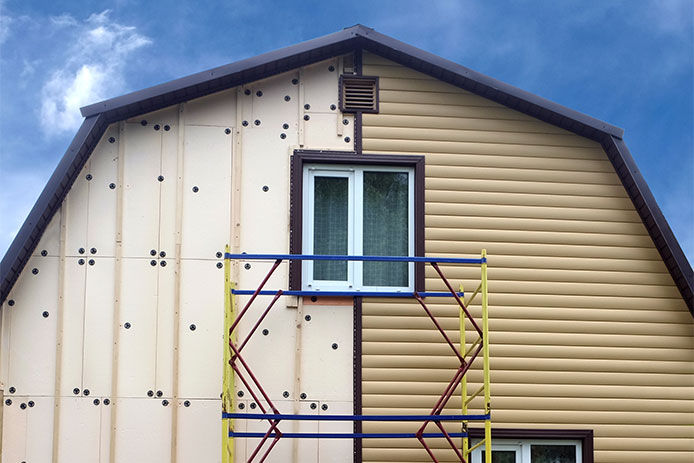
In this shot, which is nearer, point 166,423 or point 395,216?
point 166,423

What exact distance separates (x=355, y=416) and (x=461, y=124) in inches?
133

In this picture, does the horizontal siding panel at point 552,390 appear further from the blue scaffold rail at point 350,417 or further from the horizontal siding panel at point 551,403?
the blue scaffold rail at point 350,417

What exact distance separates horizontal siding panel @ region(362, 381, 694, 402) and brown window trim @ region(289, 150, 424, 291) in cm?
99

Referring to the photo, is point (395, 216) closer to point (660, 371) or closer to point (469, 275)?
point (469, 275)

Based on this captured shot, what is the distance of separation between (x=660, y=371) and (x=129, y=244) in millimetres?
5522

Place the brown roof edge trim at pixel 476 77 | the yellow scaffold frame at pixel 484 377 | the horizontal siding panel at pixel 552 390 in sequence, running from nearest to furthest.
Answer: the yellow scaffold frame at pixel 484 377
the horizontal siding panel at pixel 552 390
the brown roof edge trim at pixel 476 77

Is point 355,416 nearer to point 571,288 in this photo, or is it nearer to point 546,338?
point 546,338

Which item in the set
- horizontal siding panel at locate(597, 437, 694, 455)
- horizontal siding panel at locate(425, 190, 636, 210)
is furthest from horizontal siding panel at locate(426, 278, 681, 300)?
horizontal siding panel at locate(597, 437, 694, 455)

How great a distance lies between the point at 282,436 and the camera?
8.26 m

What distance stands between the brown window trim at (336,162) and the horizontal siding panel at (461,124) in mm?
371

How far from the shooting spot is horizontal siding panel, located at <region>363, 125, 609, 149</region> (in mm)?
9578

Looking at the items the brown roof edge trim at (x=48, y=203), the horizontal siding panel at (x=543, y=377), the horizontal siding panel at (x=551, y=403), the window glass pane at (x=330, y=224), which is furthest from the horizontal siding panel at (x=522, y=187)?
the brown roof edge trim at (x=48, y=203)

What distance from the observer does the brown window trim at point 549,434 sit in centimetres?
905

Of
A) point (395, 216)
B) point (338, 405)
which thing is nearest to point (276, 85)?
point (395, 216)
